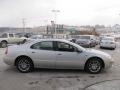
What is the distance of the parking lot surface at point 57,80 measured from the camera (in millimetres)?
5977

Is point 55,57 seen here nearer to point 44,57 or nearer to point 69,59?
point 44,57

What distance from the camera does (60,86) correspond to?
6059 millimetres

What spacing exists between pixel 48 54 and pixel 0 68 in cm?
248

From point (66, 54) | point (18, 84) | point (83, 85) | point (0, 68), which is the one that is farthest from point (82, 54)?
point (0, 68)

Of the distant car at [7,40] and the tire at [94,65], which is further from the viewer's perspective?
the distant car at [7,40]

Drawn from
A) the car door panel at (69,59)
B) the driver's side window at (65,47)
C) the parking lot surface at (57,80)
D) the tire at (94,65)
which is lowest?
the parking lot surface at (57,80)

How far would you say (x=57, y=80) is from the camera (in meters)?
6.79

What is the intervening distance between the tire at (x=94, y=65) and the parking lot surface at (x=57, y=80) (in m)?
0.23

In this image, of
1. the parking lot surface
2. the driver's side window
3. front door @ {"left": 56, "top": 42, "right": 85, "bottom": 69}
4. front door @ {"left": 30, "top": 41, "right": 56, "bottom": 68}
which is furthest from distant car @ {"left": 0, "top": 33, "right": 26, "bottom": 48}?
front door @ {"left": 56, "top": 42, "right": 85, "bottom": 69}

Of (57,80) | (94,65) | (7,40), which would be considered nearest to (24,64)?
(57,80)

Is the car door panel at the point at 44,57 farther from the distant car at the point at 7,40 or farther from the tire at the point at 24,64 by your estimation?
the distant car at the point at 7,40

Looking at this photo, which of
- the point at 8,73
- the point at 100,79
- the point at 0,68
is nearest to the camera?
the point at 100,79

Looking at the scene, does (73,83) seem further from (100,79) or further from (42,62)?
(42,62)

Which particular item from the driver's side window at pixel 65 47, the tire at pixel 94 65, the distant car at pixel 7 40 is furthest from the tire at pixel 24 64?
the distant car at pixel 7 40
